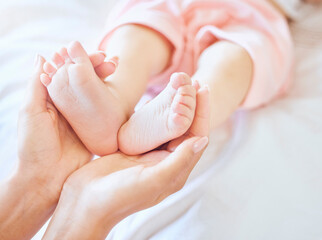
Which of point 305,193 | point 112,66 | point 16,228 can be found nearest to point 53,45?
point 112,66

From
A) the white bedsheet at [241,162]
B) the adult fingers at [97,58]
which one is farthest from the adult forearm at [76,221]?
→ the adult fingers at [97,58]

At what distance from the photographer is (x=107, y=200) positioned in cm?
48

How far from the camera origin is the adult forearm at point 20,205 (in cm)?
53

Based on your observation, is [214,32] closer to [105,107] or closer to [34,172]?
[105,107]

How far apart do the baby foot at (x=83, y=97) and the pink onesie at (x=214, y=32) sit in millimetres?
248

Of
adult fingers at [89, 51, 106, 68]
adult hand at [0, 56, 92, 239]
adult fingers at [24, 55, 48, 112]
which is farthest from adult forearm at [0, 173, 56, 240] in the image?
adult fingers at [89, 51, 106, 68]

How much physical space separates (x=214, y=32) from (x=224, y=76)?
0.15 m

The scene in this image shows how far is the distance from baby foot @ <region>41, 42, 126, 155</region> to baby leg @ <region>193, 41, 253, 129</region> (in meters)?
0.19

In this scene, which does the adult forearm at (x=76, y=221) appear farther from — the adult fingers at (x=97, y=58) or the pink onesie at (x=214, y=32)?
the pink onesie at (x=214, y=32)

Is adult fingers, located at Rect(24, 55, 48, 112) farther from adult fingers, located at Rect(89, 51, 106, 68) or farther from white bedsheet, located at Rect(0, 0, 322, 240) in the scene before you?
white bedsheet, located at Rect(0, 0, 322, 240)

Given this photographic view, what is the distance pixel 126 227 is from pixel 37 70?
1.03 ft

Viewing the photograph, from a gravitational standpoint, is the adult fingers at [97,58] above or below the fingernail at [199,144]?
above

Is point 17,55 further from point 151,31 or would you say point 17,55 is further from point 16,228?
point 16,228

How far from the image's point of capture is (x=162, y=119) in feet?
1.72
